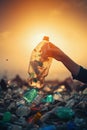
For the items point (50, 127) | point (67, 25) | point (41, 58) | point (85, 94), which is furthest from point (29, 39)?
point (50, 127)

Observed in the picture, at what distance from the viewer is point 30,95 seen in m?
3.50

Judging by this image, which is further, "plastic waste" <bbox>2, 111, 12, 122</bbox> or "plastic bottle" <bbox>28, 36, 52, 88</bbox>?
"plastic bottle" <bbox>28, 36, 52, 88</bbox>

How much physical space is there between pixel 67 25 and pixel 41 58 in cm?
106

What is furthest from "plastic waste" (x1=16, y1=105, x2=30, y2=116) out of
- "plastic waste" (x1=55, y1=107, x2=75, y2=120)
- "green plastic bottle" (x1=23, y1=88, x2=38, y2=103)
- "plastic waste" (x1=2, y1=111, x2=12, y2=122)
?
"green plastic bottle" (x1=23, y1=88, x2=38, y2=103)

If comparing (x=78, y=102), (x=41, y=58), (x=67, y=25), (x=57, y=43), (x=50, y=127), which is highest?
(x=67, y=25)

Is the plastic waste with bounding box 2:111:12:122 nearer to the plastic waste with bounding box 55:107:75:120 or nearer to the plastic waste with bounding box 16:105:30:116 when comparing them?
the plastic waste with bounding box 16:105:30:116

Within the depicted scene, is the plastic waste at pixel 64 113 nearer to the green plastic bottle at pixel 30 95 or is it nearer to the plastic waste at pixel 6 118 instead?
the plastic waste at pixel 6 118

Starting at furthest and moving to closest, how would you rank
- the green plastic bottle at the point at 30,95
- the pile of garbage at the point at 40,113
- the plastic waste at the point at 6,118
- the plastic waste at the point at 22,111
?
the green plastic bottle at the point at 30,95 < the plastic waste at the point at 22,111 < the plastic waste at the point at 6,118 < the pile of garbage at the point at 40,113

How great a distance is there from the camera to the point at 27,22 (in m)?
3.77

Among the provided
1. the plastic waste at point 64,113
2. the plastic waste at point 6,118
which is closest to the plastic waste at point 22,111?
the plastic waste at point 6,118

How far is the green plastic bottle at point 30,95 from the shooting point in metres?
3.39

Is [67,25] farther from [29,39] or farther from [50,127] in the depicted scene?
[50,127]

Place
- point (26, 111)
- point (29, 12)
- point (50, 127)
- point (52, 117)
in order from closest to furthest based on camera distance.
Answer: point (50, 127), point (52, 117), point (26, 111), point (29, 12)

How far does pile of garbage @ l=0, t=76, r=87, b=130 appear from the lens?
2.35 m
